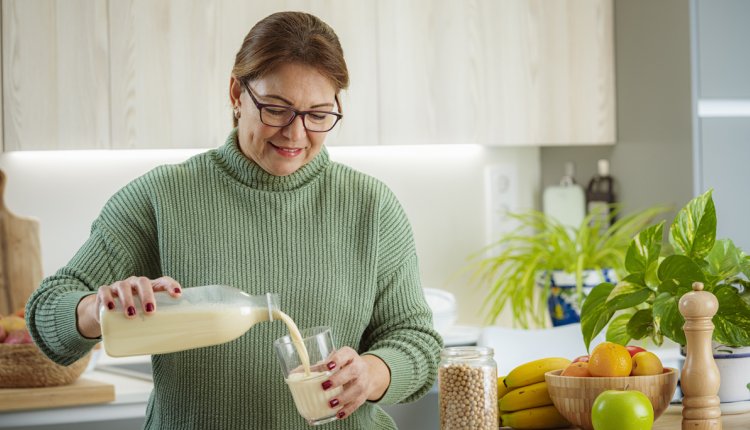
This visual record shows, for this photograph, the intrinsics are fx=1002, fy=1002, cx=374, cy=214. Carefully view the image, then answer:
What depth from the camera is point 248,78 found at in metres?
1.62

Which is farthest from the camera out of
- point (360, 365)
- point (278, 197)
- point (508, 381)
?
point (278, 197)

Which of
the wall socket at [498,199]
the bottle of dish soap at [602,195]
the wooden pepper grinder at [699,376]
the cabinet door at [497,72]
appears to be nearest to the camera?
the wooden pepper grinder at [699,376]

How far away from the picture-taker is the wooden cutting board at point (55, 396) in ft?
8.09

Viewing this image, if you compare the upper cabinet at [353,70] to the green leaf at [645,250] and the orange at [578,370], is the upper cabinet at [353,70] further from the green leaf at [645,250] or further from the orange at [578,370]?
the orange at [578,370]

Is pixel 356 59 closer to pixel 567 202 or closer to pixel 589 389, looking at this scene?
pixel 567 202

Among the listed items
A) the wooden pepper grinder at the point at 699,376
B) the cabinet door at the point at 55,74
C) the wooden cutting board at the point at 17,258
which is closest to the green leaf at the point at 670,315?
the wooden pepper grinder at the point at 699,376

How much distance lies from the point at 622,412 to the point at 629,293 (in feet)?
1.05

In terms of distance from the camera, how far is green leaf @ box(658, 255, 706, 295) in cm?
157

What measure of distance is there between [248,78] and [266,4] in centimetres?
155

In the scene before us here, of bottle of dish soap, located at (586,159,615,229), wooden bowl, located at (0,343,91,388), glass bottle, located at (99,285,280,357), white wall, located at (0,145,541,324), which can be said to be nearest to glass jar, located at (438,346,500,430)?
glass bottle, located at (99,285,280,357)

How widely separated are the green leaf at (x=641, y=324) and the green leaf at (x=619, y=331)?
0.06ft

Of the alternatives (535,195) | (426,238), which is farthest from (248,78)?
(535,195)

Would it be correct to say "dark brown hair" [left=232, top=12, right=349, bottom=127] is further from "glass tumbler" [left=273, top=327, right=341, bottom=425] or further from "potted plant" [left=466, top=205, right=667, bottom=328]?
"potted plant" [left=466, top=205, right=667, bottom=328]

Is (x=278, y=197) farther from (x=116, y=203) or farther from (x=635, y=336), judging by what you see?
(x=635, y=336)
